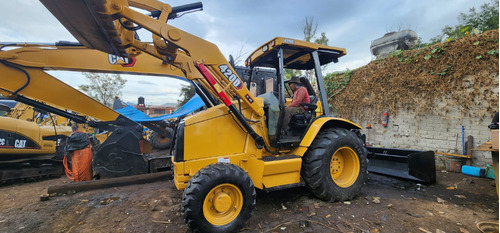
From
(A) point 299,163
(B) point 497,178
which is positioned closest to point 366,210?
(A) point 299,163

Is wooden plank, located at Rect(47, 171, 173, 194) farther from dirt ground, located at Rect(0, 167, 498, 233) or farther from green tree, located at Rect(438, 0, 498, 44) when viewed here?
green tree, located at Rect(438, 0, 498, 44)

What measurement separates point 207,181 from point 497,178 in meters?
3.88

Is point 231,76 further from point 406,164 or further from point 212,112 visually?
point 406,164

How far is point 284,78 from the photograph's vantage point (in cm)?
365

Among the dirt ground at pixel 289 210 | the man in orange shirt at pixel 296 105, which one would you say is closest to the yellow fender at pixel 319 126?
the man in orange shirt at pixel 296 105

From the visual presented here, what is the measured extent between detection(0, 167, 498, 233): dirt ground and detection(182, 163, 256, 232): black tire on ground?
0.89 ft

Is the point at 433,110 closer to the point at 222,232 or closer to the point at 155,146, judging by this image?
the point at 222,232

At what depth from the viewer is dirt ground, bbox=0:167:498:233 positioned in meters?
2.84

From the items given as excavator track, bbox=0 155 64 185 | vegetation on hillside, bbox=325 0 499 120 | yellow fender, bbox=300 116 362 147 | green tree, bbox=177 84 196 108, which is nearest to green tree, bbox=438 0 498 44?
vegetation on hillside, bbox=325 0 499 120

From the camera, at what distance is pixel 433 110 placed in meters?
5.79

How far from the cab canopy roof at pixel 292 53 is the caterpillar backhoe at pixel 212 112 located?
0.02 meters

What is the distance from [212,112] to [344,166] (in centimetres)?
251

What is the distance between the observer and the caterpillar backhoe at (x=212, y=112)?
2.53m

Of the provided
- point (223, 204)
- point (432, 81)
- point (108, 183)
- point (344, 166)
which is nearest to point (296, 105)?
point (344, 166)
